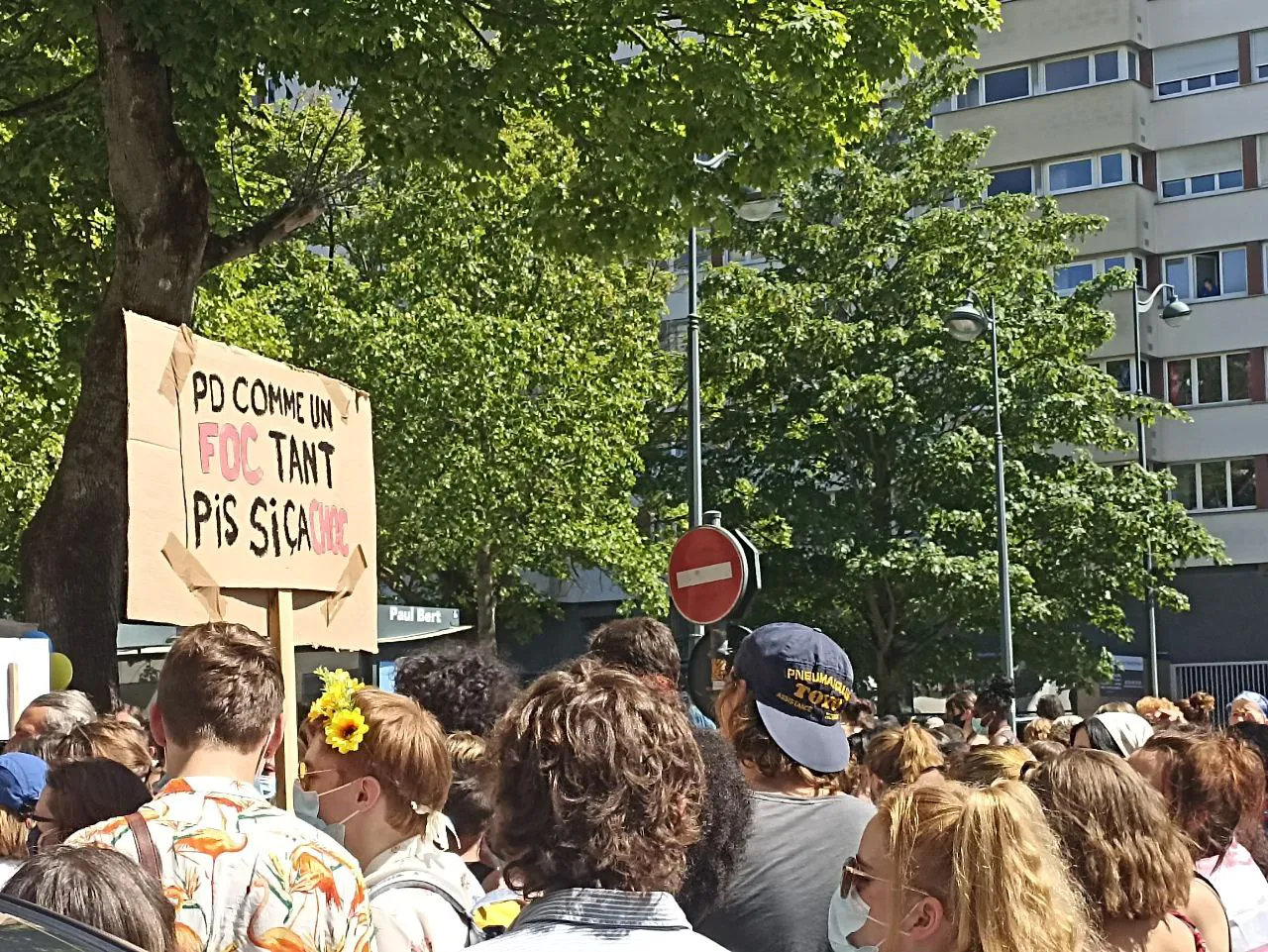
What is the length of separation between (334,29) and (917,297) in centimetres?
2251

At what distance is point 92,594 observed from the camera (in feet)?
36.5

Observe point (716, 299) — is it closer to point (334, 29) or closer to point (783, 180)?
point (783, 180)

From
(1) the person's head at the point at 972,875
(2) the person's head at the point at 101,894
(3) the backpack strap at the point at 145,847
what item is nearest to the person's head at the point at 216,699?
(3) the backpack strap at the point at 145,847

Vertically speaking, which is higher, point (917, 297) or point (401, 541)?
point (917, 297)

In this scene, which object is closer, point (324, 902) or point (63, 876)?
point (63, 876)

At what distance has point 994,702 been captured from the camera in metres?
14.0

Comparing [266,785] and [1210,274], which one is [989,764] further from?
[1210,274]

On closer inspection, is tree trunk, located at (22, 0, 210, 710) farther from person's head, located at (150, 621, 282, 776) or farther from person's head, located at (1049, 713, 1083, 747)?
person's head, located at (150, 621, 282, 776)

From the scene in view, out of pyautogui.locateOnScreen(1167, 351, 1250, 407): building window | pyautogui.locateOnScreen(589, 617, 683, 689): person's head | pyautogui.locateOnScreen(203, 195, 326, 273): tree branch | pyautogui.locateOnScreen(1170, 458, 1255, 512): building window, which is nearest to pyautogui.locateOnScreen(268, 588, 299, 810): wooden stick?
pyautogui.locateOnScreen(589, 617, 683, 689): person's head

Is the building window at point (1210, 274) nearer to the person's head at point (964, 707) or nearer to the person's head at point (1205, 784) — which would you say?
the person's head at point (964, 707)

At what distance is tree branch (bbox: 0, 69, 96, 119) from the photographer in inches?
507

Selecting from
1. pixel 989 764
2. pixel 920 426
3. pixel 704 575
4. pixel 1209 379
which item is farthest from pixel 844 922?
pixel 1209 379

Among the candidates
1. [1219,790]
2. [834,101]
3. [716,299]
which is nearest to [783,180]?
[834,101]

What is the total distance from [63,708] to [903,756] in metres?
3.42
